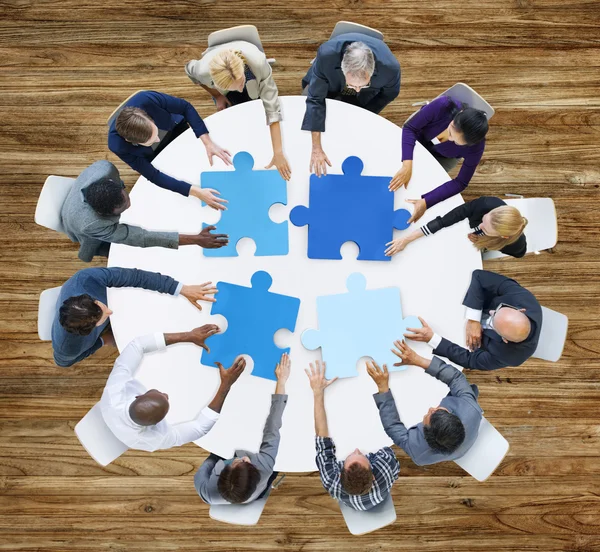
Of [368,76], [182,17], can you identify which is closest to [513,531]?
[368,76]

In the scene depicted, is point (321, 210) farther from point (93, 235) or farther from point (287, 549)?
point (287, 549)

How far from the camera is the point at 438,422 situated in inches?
92.4

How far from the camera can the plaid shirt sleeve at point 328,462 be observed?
96.4 inches

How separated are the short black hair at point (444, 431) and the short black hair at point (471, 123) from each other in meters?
1.38

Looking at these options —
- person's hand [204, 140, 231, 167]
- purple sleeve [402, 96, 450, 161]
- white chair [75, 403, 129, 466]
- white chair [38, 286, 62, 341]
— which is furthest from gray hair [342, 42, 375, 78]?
white chair [75, 403, 129, 466]

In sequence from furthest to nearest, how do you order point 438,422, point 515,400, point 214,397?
point 515,400 < point 214,397 < point 438,422

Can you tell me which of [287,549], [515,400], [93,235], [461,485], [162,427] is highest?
[93,235]

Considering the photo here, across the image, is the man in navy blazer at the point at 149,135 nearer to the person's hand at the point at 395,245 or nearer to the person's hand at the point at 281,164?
the person's hand at the point at 281,164

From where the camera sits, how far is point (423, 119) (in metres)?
2.63

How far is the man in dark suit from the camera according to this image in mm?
2494

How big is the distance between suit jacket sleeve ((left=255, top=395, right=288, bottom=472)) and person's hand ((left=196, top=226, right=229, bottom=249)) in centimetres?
83

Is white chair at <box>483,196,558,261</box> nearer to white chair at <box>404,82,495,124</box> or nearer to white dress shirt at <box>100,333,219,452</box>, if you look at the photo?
white chair at <box>404,82,495,124</box>

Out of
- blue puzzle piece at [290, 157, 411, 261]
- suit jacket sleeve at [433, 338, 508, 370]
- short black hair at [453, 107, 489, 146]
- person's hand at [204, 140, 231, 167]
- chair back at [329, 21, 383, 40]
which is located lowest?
suit jacket sleeve at [433, 338, 508, 370]

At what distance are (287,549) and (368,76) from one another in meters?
3.20
